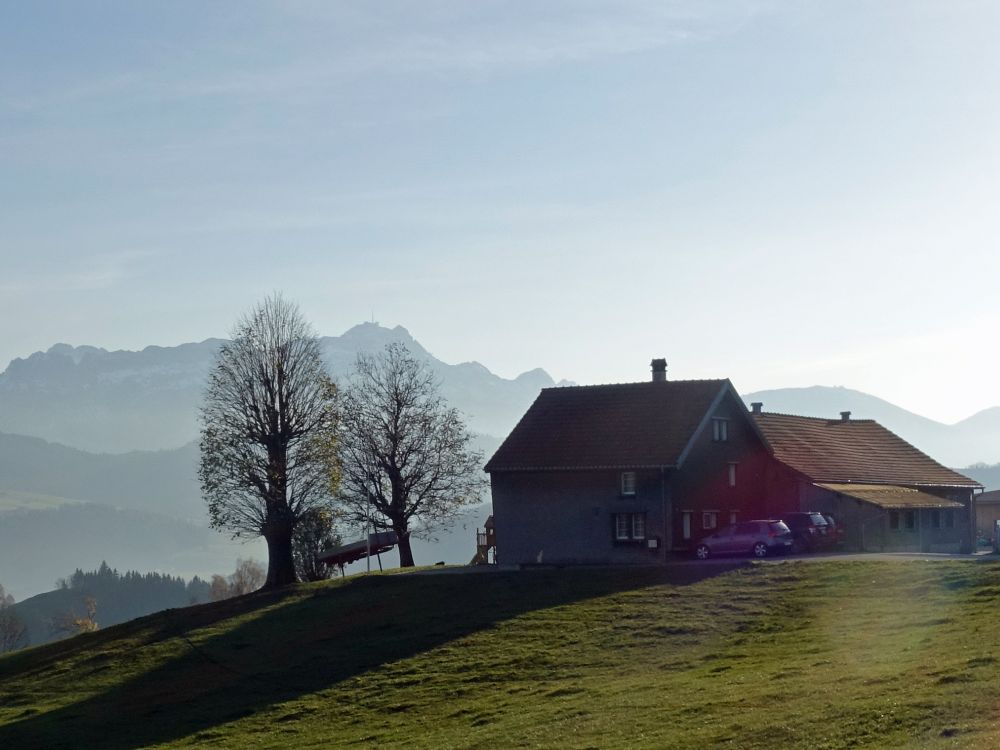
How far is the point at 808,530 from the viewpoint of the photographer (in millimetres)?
65312

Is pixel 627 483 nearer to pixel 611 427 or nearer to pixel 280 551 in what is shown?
pixel 611 427

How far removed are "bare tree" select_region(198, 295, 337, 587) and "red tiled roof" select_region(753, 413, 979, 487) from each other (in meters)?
25.4

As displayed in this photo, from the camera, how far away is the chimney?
3009 inches

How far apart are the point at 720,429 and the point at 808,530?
7.87m

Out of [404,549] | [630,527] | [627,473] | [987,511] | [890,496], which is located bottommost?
[404,549]

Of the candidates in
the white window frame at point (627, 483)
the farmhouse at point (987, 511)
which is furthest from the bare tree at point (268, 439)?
the farmhouse at point (987, 511)

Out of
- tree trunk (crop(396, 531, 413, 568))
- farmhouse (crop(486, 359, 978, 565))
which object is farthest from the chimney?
tree trunk (crop(396, 531, 413, 568))

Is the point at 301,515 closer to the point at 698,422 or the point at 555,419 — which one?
the point at 555,419

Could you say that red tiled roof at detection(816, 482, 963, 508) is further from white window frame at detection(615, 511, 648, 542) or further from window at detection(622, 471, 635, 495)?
window at detection(622, 471, 635, 495)

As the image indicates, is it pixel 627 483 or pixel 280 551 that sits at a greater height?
pixel 627 483

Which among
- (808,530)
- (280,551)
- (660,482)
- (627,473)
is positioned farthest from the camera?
(280,551)

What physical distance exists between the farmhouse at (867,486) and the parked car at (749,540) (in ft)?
25.5

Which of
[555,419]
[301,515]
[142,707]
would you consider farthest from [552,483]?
[142,707]

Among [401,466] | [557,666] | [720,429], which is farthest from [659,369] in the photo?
[557,666]
